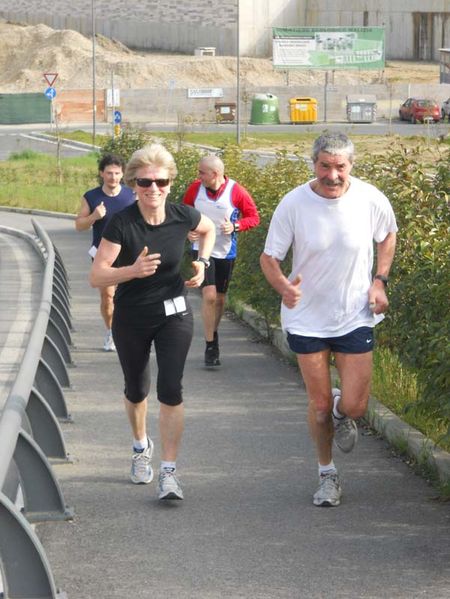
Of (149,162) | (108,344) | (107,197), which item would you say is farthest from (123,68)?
(149,162)

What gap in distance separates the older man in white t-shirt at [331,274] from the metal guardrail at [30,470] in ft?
4.52

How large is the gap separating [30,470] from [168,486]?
80 centimetres

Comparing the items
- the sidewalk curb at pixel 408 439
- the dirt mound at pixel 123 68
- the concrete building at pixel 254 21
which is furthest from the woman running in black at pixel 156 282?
the concrete building at pixel 254 21

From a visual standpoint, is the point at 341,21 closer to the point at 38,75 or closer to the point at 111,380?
the point at 38,75

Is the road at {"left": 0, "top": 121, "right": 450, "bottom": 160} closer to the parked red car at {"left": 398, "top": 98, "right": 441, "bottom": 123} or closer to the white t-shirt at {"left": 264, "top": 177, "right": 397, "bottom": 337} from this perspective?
the parked red car at {"left": 398, "top": 98, "right": 441, "bottom": 123}

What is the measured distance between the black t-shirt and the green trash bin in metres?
70.8

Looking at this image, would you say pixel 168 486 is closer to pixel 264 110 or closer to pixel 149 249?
pixel 149 249

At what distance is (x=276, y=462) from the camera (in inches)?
345

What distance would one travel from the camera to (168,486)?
7785 mm

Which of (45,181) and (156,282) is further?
(45,181)

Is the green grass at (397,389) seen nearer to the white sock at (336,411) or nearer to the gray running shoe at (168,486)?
the white sock at (336,411)

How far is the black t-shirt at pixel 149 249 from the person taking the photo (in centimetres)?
777

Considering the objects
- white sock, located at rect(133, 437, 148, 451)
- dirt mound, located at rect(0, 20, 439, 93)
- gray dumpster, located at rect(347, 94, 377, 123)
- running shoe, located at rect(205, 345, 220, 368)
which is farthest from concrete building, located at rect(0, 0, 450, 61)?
white sock, located at rect(133, 437, 148, 451)

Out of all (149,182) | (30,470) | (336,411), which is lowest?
(30,470)
